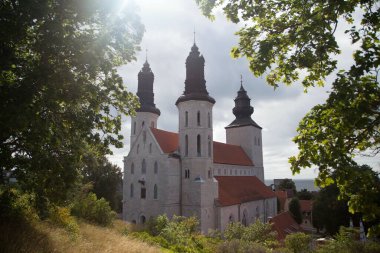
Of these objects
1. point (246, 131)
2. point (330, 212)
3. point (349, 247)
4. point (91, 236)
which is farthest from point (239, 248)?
point (246, 131)

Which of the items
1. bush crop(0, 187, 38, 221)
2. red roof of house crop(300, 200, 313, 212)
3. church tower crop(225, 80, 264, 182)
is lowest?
red roof of house crop(300, 200, 313, 212)

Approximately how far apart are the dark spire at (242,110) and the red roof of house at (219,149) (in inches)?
156

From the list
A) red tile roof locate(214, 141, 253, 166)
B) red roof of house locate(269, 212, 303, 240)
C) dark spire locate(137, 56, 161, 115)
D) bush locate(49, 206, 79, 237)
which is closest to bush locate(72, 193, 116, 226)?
bush locate(49, 206, 79, 237)

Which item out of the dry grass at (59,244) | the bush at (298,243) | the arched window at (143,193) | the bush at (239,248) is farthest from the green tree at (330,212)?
the dry grass at (59,244)

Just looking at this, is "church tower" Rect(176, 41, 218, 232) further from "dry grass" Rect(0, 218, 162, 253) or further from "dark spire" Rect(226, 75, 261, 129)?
"dry grass" Rect(0, 218, 162, 253)

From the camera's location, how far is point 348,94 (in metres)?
4.31

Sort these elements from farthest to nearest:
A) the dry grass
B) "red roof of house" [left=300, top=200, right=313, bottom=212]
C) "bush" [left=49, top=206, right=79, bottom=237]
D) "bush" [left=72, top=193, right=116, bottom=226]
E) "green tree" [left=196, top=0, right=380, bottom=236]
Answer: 1. "red roof of house" [left=300, top=200, right=313, bottom=212]
2. "bush" [left=72, top=193, right=116, bottom=226]
3. "bush" [left=49, top=206, right=79, bottom=237]
4. the dry grass
5. "green tree" [left=196, top=0, right=380, bottom=236]

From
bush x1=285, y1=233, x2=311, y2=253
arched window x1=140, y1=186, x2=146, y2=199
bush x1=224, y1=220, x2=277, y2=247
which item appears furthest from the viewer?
arched window x1=140, y1=186, x2=146, y2=199

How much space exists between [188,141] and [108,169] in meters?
15.9

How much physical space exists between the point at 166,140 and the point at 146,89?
341 inches

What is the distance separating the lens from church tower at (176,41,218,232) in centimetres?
2795

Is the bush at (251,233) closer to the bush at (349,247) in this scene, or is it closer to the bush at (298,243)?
the bush at (298,243)

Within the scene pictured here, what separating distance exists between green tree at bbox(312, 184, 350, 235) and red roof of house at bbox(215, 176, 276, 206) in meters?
6.86

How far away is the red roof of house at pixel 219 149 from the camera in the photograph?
30428mm
